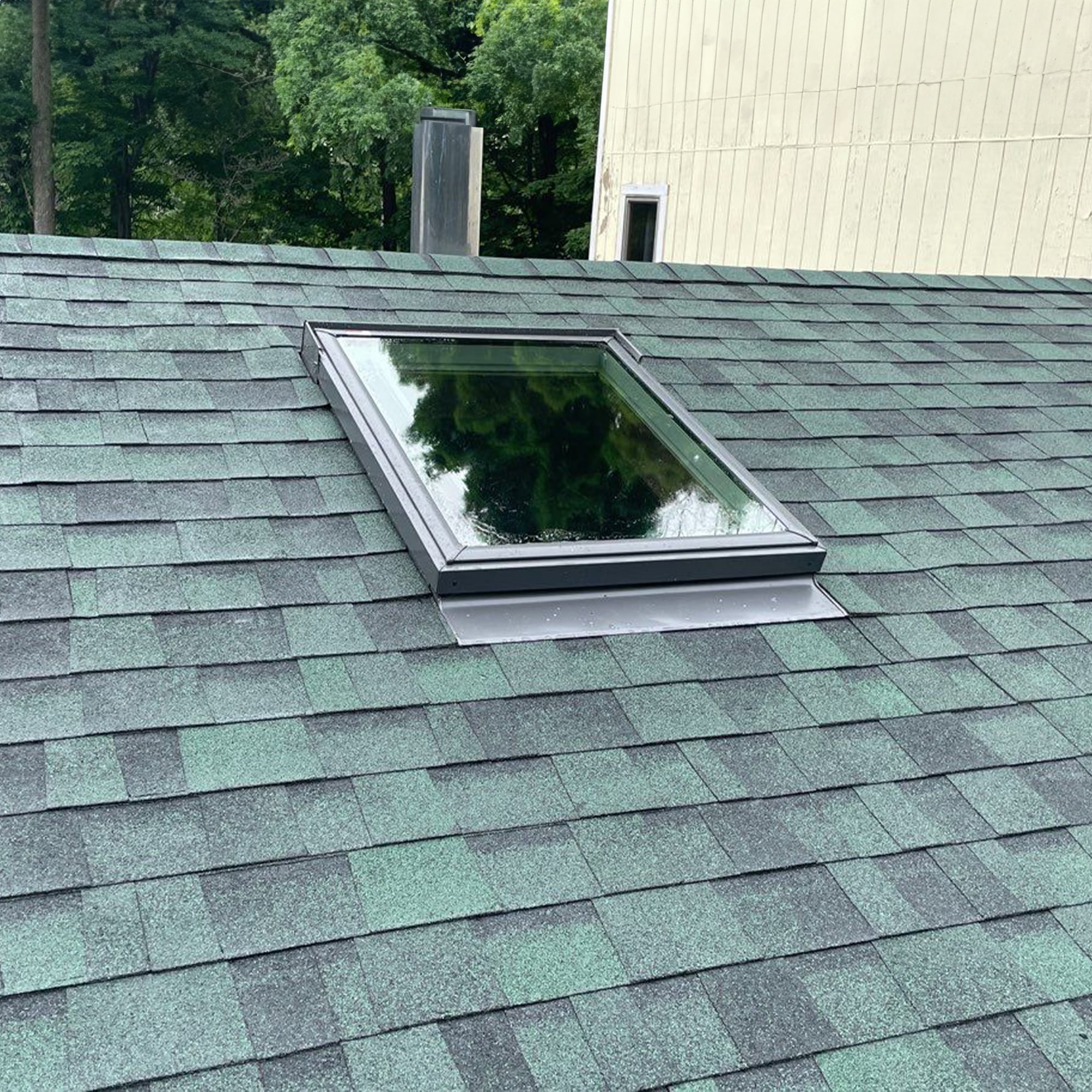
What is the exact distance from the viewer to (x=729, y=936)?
6.12 ft

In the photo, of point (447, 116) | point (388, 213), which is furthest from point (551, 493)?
point (388, 213)

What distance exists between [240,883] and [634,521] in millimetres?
1443

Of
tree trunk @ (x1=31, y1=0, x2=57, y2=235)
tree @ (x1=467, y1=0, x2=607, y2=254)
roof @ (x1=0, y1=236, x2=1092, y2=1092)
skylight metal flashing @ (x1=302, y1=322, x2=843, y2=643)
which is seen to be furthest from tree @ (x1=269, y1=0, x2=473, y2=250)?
roof @ (x1=0, y1=236, x2=1092, y2=1092)

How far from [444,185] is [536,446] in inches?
120

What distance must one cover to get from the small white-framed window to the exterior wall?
0.38 ft

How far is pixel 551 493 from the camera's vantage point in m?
2.98

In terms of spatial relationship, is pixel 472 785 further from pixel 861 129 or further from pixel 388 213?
pixel 388 213

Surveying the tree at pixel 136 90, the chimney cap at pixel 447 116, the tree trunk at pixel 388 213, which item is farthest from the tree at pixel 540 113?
the chimney cap at pixel 447 116

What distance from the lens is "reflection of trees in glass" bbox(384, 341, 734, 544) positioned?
2.87m

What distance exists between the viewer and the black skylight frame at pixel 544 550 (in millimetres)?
2631

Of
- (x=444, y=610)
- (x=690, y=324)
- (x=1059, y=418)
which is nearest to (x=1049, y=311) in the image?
(x=1059, y=418)

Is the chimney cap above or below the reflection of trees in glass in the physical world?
above

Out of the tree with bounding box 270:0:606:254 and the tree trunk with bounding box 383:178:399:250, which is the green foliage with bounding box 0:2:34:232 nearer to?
the tree with bounding box 270:0:606:254

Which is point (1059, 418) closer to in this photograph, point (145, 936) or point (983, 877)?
point (983, 877)
